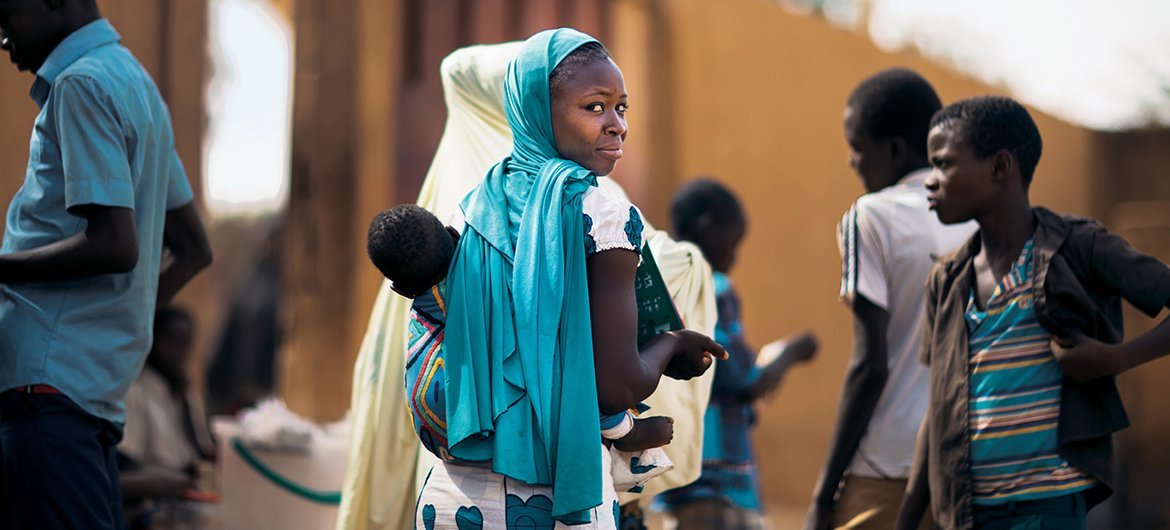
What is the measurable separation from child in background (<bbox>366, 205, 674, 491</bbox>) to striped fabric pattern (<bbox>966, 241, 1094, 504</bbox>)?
3.12 ft

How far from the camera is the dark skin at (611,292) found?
2.78 metres

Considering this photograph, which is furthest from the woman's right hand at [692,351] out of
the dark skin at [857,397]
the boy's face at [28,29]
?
the boy's face at [28,29]

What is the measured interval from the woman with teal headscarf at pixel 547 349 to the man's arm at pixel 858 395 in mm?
1179

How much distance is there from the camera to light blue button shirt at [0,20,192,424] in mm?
3320

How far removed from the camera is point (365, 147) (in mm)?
8344

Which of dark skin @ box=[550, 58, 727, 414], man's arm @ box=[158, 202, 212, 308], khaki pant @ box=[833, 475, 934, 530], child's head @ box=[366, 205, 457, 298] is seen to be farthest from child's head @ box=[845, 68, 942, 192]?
man's arm @ box=[158, 202, 212, 308]

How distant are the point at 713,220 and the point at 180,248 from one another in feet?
8.02

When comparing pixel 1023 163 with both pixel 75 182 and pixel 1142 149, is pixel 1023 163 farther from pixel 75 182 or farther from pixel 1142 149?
pixel 1142 149

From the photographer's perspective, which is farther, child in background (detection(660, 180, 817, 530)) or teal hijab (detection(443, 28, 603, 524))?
child in background (detection(660, 180, 817, 530))

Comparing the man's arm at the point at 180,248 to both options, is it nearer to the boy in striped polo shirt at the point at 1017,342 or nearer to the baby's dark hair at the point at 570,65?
the baby's dark hair at the point at 570,65

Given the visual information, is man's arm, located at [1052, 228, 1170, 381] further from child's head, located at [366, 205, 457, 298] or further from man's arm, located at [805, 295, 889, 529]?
child's head, located at [366, 205, 457, 298]

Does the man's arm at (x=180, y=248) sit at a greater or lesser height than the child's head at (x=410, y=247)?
lesser

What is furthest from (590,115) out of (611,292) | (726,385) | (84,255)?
(726,385)

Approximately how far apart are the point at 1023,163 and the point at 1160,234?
9.90 m
